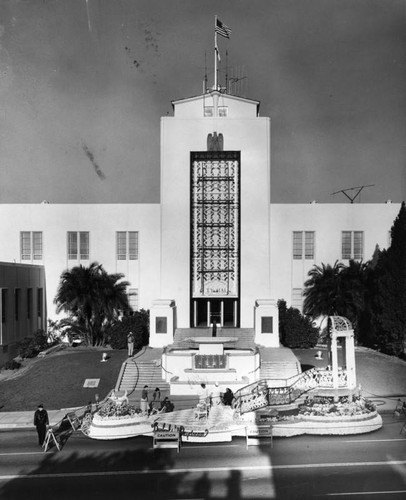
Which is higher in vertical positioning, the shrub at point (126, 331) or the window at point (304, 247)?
the window at point (304, 247)

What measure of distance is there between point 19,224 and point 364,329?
26.4 m

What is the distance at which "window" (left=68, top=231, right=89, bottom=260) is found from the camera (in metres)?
42.9

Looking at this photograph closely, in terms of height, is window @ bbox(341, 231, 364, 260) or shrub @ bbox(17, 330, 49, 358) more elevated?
window @ bbox(341, 231, 364, 260)

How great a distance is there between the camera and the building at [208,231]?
133 ft

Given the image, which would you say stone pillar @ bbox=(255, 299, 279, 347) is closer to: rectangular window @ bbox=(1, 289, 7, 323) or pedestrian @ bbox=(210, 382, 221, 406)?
pedestrian @ bbox=(210, 382, 221, 406)

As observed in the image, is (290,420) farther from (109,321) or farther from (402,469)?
(109,321)

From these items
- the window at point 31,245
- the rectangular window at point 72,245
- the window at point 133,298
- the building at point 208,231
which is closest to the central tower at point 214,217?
the building at point 208,231

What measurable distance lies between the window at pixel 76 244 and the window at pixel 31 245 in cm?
231

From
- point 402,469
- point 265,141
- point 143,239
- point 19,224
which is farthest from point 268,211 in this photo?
point 402,469

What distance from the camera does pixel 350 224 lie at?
4222 centimetres

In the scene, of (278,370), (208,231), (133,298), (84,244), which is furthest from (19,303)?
(278,370)

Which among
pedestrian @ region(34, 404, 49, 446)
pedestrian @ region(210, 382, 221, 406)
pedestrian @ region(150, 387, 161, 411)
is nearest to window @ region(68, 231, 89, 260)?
pedestrian @ region(150, 387, 161, 411)

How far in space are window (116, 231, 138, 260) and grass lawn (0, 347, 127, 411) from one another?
912 centimetres

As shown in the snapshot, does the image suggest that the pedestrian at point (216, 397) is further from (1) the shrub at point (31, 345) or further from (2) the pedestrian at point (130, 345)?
(1) the shrub at point (31, 345)
